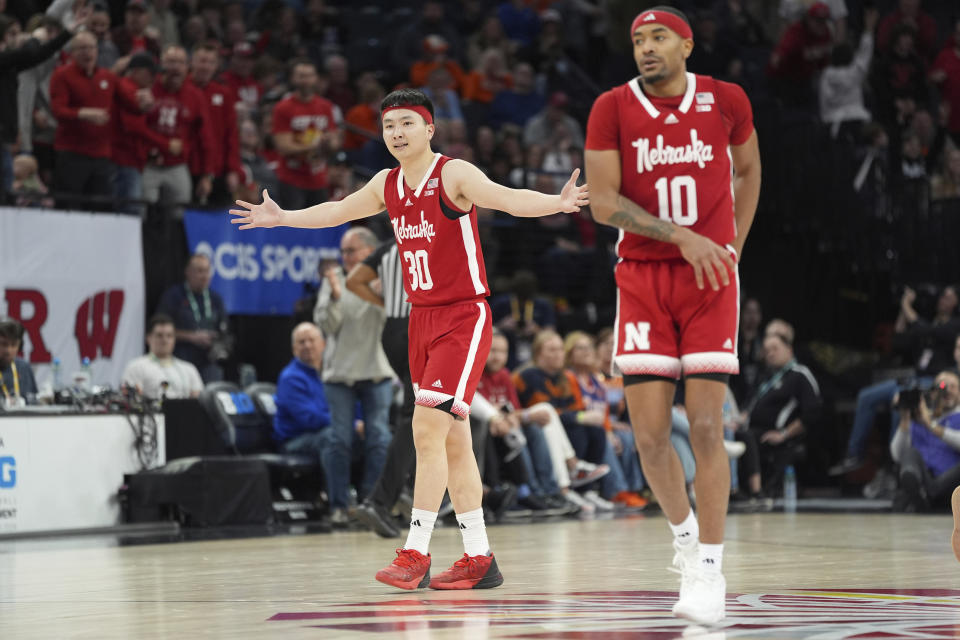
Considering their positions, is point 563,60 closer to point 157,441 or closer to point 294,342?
point 294,342

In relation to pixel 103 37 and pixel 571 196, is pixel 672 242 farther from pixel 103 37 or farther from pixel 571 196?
pixel 103 37

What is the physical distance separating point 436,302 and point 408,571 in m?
1.19

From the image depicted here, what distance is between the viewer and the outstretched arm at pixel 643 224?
476cm

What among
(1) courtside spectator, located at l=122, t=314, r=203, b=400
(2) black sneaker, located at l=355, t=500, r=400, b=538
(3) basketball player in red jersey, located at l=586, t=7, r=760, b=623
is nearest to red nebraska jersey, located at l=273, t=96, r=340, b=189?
(1) courtside spectator, located at l=122, t=314, r=203, b=400

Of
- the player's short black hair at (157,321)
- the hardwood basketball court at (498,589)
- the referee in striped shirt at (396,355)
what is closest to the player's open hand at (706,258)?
the hardwood basketball court at (498,589)

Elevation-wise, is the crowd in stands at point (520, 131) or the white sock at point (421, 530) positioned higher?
the crowd in stands at point (520, 131)

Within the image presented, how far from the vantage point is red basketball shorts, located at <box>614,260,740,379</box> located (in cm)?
487

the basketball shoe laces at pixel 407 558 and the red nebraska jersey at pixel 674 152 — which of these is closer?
the red nebraska jersey at pixel 674 152

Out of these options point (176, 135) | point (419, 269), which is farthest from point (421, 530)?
point (176, 135)

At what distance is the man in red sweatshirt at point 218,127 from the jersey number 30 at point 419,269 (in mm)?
7067

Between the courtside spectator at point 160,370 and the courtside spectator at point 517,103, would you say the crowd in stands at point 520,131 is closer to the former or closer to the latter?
the courtside spectator at point 517,103

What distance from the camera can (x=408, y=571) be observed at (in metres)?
5.92

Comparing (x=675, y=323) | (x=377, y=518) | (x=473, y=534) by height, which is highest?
(x=675, y=323)

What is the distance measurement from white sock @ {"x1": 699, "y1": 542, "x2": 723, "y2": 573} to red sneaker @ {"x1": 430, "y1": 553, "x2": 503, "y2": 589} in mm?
1479
